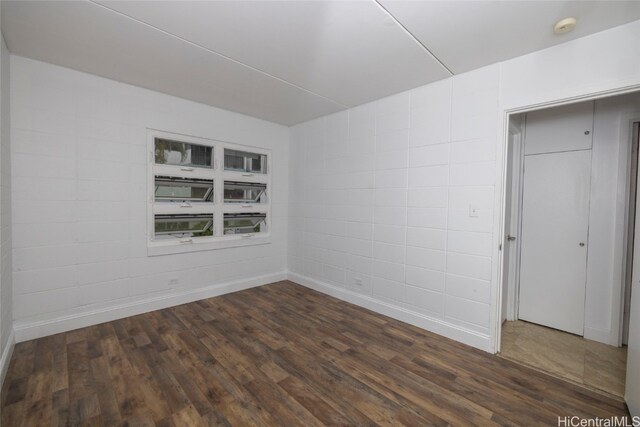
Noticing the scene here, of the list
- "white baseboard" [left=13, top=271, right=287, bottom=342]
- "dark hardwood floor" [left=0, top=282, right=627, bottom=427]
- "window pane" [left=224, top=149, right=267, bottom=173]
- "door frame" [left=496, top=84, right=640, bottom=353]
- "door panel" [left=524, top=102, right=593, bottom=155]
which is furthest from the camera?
"window pane" [left=224, top=149, right=267, bottom=173]

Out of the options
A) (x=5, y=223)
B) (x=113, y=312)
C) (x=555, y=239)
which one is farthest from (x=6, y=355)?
(x=555, y=239)

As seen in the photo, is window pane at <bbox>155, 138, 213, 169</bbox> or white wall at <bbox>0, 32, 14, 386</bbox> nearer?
white wall at <bbox>0, 32, 14, 386</bbox>

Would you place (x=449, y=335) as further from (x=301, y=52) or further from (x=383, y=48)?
(x=301, y=52)

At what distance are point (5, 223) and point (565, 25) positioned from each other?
4.68 metres

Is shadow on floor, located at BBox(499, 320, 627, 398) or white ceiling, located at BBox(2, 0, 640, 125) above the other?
white ceiling, located at BBox(2, 0, 640, 125)

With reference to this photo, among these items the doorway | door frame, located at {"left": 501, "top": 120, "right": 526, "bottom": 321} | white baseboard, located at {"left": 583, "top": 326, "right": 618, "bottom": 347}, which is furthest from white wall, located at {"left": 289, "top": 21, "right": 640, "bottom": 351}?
white baseboard, located at {"left": 583, "top": 326, "right": 618, "bottom": 347}

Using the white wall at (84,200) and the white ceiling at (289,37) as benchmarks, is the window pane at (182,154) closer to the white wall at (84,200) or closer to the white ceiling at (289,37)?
the white wall at (84,200)

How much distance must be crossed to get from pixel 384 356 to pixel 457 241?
1350mm

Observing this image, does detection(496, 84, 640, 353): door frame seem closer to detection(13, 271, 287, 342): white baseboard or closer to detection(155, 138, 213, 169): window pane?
detection(13, 271, 287, 342): white baseboard

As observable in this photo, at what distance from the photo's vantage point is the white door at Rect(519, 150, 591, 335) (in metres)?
2.85

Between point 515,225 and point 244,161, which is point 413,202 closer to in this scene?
point 515,225

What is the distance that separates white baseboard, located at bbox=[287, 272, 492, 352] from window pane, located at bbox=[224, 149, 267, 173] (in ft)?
6.61

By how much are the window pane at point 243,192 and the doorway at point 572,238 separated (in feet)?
11.3

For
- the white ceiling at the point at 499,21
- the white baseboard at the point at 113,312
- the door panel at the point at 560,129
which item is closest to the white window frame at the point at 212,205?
the white baseboard at the point at 113,312
